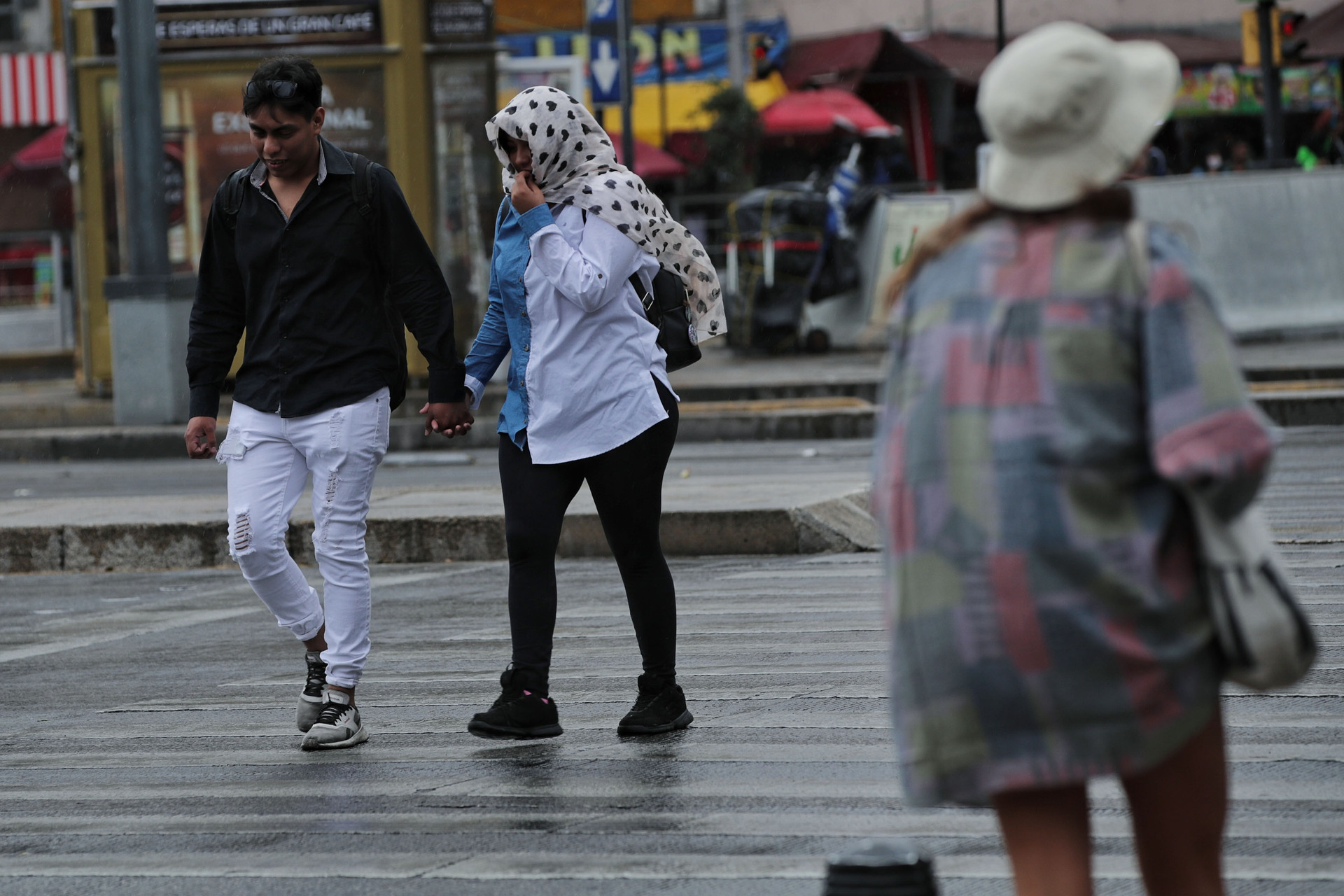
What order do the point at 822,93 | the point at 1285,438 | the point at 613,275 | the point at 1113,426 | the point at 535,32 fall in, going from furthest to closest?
the point at 535,32
the point at 822,93
the point at 1285,438
the point at 613,275
the point at 1113,426

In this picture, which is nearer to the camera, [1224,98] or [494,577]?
[494,577]

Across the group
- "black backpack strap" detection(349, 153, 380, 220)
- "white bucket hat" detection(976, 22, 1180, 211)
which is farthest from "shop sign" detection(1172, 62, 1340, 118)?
"white bucket hat" detection(976, 22, 1180, 211)

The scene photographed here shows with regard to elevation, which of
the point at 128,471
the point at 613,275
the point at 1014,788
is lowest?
the point at 128,471

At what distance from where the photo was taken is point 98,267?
19.0 metres

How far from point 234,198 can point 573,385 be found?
1.18 meters

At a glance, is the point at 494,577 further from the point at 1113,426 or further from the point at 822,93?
the point at 822,93

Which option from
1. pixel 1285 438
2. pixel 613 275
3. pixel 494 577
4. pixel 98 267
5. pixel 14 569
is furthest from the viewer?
pixel 98 267

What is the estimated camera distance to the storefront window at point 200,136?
729 inches

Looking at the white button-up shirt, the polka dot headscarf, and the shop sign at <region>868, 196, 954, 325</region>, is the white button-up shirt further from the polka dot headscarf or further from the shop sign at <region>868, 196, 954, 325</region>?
the shop sign at <region>868, 196, 954, 325</region>

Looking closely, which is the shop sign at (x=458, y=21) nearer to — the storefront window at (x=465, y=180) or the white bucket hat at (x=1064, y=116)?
the storefront window at (x=465, y=180)

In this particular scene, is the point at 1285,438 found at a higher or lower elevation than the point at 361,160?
lower

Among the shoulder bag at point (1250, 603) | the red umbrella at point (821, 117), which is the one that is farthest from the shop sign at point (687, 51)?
the shoulder bag at point (1250, 603)

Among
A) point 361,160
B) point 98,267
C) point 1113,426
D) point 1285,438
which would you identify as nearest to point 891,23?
point 98,267

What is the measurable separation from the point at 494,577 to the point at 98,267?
10.9 meters
